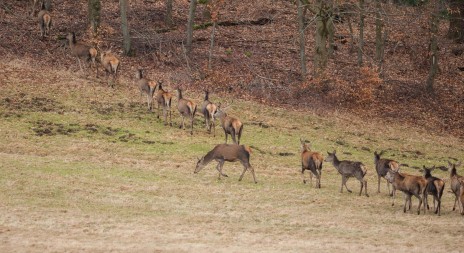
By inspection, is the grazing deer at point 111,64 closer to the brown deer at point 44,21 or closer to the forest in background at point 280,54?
the forest in background at point 280,54

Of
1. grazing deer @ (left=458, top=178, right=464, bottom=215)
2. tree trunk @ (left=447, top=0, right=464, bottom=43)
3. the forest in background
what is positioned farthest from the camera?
tree trunk @ (left=447, top=0, right=464, bottom=43)

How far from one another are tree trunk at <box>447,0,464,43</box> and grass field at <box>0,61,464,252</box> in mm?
13672

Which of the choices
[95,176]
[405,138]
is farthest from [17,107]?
[405,138]

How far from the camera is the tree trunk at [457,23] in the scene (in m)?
43.2

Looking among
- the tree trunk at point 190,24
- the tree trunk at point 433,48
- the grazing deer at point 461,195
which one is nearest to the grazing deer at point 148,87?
the tree trunk at point 190,24

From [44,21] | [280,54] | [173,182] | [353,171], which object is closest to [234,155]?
[173,182]

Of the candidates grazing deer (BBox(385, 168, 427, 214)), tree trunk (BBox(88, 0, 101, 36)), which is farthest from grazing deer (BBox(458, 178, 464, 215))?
tree trunk (BBox(88, 0, 101, 36))

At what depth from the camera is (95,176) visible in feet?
68.4

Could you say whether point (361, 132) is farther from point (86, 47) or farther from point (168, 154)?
point (86, 47)

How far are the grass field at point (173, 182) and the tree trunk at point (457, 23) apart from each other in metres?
13.7

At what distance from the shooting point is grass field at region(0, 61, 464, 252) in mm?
15328

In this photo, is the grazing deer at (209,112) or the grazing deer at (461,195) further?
the grazing deer at (209,112)

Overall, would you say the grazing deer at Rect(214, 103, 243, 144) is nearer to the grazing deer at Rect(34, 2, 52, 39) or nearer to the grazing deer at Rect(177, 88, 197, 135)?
the grazing deer at Rect(177, 88, 197, 135)

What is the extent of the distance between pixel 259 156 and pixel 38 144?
291 inches
